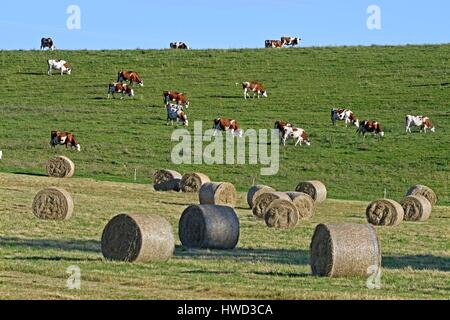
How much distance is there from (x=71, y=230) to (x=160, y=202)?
9840 millimetres

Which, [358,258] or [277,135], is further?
[277,135]

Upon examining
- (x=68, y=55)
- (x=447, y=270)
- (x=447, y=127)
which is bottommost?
(x=447, y=270)

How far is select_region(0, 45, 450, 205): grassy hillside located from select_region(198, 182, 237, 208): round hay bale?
336 inches

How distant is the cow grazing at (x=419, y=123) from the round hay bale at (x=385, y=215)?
2709 centimetres

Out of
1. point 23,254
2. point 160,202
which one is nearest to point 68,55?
point 160,202

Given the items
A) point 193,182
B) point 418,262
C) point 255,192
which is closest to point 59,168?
point 193,182

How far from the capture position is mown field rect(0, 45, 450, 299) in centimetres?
1761

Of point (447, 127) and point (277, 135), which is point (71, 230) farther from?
point (447, 127)

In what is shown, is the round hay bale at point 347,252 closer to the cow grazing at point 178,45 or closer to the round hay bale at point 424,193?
the round hay bale at point 424,193

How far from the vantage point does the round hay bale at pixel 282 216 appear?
2875 cm

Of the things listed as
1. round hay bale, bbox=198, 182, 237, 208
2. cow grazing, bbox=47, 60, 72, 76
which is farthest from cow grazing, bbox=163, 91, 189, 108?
round hay bale, bbox=198, 182, 237, 208

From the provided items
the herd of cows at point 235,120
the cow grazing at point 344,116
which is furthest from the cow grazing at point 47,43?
the cow grazing at point 344,116

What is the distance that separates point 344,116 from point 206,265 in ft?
138
